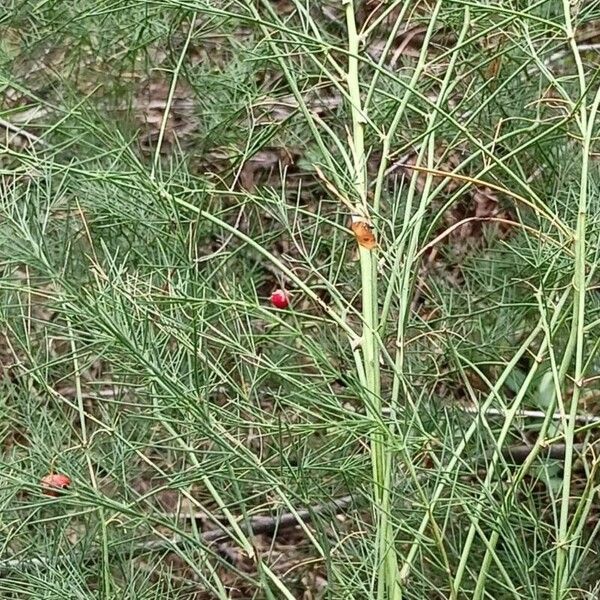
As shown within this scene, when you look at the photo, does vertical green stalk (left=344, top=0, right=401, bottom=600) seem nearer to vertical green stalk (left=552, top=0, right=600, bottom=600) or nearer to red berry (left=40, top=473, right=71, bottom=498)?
vertical green stalk (left=552, top=0, right=600, bottom=600)

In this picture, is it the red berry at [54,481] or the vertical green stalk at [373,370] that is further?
the red berry at [54,481]

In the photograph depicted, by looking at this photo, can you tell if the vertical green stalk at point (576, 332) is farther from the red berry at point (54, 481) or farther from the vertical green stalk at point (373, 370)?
the red berry at point (54, 481)

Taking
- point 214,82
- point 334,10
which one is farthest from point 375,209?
point 334,10

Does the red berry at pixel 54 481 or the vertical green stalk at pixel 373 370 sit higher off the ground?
the vertical green stalk at pixel 373 370

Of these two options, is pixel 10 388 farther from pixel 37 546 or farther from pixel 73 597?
pixel 73 597

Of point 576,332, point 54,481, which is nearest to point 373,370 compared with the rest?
point 576,332

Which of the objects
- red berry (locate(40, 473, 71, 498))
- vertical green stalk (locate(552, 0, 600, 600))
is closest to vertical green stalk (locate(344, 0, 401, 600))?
vertical green stalk (locate(552, 0, 600, 600))

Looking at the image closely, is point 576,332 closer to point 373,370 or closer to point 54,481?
point 373,370

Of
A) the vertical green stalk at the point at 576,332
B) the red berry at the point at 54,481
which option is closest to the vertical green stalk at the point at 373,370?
the vertical green stalk at the point at 576,332
